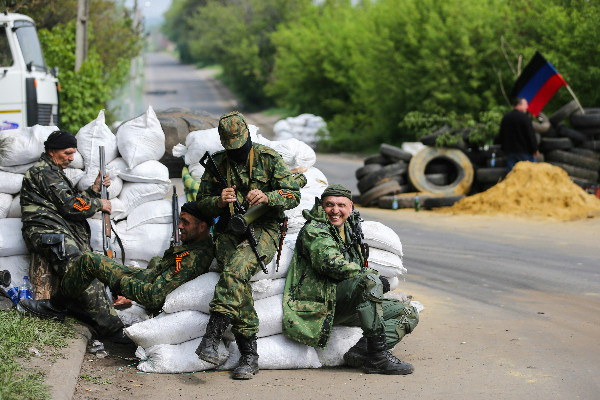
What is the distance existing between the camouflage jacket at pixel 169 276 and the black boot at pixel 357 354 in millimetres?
1197

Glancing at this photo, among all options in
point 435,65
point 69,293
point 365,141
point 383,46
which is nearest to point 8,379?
point 69,293

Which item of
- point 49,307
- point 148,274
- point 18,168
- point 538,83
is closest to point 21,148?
point 18,168

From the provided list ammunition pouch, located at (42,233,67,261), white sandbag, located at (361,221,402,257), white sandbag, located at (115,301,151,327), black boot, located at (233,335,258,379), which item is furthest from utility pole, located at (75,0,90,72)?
black boot, located at (233,335,258,379)

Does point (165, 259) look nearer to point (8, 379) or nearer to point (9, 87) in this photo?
point (8, 379)

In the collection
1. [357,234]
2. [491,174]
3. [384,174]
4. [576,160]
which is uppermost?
[357,234]

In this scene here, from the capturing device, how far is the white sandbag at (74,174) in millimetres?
7852

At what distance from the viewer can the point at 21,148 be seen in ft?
25.5

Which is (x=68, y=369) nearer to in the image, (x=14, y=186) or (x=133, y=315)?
(x=133, y=315)

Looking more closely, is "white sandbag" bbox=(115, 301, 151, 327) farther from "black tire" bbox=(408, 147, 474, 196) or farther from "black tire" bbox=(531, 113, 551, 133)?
"black tire" bbox=(531, 113, 551, 133)

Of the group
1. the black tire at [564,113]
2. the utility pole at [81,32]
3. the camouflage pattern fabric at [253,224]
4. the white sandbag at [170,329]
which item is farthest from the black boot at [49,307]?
the utility pole at [81,32]

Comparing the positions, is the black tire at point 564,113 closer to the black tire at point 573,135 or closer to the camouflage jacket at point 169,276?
the black tire at point 573,135

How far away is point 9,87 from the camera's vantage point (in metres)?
14.8

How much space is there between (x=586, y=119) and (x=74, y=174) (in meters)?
10.2

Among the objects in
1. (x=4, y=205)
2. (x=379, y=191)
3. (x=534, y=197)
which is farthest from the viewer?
(x=379, y=191)
